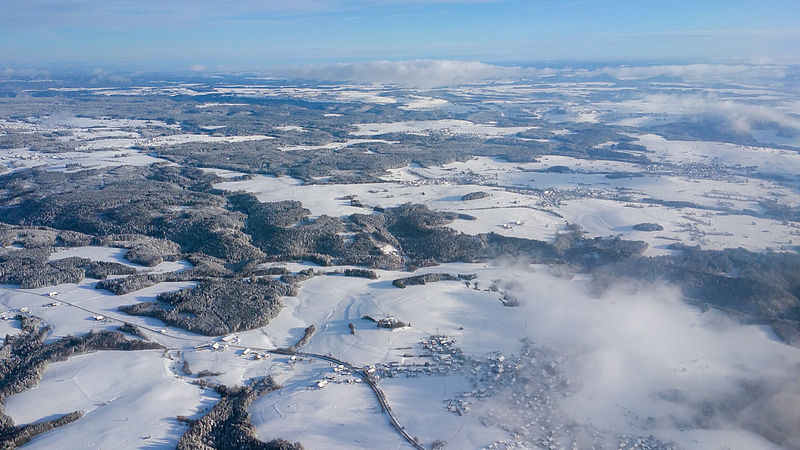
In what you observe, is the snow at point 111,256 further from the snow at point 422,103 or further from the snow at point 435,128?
the snow at point 422,103

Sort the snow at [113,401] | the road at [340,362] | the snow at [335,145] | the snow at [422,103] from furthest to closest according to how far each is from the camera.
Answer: the snow at [422,103], the snow at [335,145], the road at [340,362], the snow at [113,401]

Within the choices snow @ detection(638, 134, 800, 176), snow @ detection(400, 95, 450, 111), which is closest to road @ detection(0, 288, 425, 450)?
snow @ detection(638, 134, 800, 176)

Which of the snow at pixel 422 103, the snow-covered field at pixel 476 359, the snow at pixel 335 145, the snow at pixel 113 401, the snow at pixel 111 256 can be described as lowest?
the snow-covered field at pixel 476 359

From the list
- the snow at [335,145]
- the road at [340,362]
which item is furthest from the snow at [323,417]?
the snow at [335,145]

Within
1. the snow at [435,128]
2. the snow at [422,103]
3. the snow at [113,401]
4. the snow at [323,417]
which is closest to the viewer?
the snow at [113,401]

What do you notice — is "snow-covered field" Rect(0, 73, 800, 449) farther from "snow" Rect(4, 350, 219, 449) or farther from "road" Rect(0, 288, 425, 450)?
"road" Rect(0, 288, 425, 450)

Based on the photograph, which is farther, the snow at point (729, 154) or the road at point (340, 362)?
the snow at point (729, 154)

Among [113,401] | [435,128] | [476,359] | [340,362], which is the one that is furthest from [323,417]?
[435,128]

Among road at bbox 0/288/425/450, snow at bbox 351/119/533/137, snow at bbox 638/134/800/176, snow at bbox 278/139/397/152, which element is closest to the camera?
road at bbox 0/288/425/450

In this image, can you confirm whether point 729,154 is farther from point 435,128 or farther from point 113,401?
point 113,401

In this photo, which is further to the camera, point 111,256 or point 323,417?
point 111,256

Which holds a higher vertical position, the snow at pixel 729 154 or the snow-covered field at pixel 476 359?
the snow at pixel 729 154
